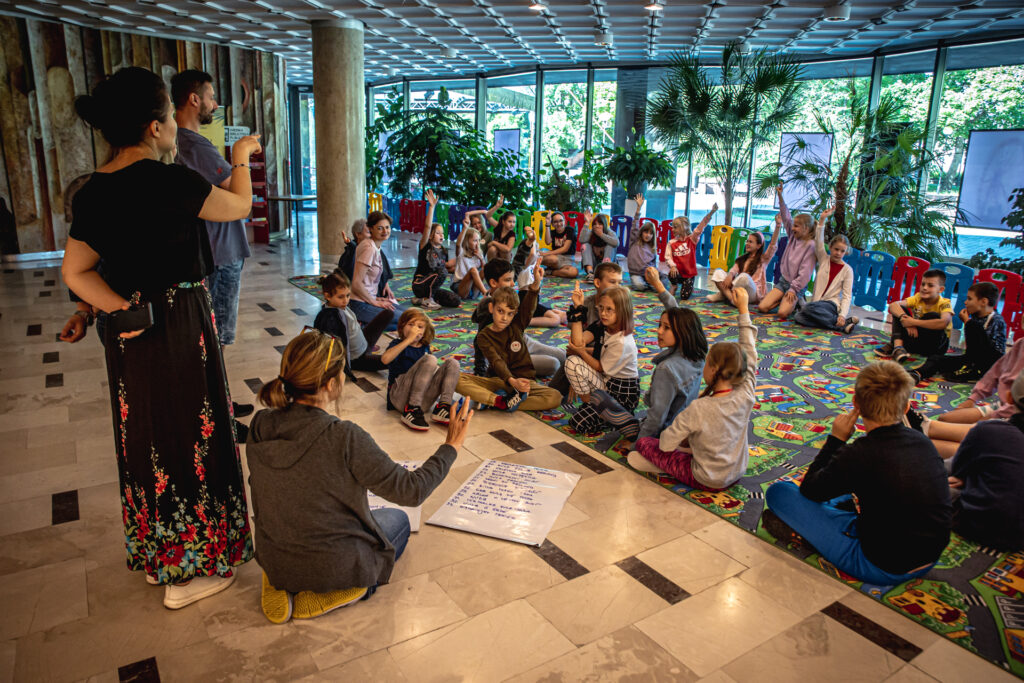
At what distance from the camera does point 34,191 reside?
10805 mm

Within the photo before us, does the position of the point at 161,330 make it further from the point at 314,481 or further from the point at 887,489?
the point at 887,489

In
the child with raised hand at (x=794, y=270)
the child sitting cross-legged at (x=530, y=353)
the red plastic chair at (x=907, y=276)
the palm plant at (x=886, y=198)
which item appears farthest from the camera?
the palm plant at (x=886, y=198)

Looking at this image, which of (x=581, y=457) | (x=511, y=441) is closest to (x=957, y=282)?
(x=581, y=457)

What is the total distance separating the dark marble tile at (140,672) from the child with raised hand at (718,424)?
247 cm

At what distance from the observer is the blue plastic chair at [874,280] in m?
8.07

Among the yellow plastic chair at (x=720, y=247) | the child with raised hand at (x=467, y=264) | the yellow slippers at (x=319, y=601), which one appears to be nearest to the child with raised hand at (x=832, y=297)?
the yellow plastic chair at (x=720, y=247)

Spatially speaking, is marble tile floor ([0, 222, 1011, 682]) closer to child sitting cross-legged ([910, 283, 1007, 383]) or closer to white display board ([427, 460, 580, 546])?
white display board ([427, 460, 580, 546])

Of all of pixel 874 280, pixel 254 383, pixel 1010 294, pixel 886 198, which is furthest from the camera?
pixel 886 198

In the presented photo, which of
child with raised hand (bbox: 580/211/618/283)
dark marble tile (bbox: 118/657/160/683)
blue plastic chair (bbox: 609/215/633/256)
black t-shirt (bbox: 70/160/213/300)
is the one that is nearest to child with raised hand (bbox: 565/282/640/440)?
black t-shirt (bbox: 70/160/213/300)

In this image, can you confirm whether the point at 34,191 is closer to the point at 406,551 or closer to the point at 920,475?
the point at 406,551

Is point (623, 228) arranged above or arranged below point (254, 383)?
above

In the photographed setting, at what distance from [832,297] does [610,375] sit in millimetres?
4241

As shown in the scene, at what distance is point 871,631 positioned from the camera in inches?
103

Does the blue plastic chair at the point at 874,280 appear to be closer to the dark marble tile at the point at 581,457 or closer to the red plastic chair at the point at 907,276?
the red plastic chair at the point at 907,276
